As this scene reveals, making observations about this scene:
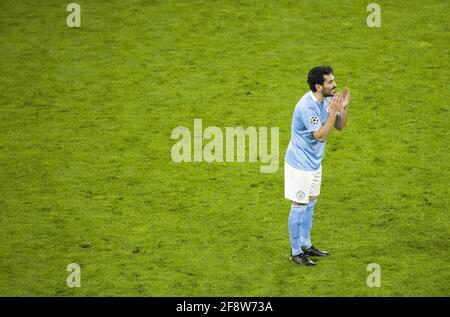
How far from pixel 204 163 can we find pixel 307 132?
3069mm

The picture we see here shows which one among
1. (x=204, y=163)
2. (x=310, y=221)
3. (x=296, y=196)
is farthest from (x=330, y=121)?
(x=204, y=163)

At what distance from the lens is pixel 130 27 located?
1397cm

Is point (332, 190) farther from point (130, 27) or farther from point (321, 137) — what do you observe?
point (130, 27)

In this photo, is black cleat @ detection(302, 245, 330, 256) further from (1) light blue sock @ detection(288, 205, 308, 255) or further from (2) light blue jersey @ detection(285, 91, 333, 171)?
(2) light blue jersey @ detection(285, 91, 333, 171)

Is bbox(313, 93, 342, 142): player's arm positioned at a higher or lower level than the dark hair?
lower

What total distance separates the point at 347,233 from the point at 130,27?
20.8ft

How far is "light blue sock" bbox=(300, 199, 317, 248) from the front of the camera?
8.42 meters

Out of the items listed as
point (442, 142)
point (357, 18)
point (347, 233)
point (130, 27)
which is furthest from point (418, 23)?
point (347, 233)

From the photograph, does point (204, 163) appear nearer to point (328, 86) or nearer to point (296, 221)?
point (296, 221)

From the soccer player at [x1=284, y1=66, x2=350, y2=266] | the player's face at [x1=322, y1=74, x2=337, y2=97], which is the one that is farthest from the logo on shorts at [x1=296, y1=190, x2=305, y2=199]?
the player's face at [x1=322, y1=74, x2=337, y2=97]

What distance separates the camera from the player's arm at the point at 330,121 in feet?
25.8

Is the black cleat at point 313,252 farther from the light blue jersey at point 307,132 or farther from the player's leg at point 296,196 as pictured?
the light blue jersey at point 307,132

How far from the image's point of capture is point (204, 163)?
1091 cm

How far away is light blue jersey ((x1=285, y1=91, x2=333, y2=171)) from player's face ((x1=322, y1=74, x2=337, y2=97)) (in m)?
0.11
